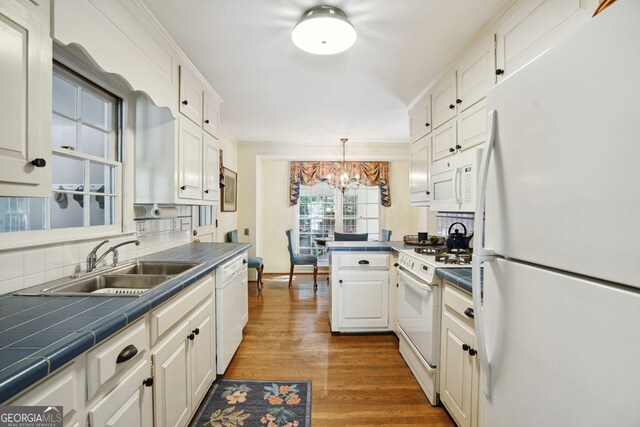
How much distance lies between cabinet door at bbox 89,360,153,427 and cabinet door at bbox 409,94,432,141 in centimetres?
273

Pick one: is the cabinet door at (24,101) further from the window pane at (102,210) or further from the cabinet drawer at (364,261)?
the cabinet drawer at (364,261)

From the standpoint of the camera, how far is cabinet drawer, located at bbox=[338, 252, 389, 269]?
9.27 feet

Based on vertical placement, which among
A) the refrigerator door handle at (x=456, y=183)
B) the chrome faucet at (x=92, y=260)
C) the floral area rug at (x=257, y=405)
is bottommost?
the floral area rug at (x=257, y=405)

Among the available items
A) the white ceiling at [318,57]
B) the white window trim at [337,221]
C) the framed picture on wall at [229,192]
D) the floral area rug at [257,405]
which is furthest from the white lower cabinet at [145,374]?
the white window trim at [337,221]

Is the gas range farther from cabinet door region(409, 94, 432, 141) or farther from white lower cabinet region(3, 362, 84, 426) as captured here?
white lower cabinet region(3, 362, 84, 426)

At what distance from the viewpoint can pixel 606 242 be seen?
22.5 inches

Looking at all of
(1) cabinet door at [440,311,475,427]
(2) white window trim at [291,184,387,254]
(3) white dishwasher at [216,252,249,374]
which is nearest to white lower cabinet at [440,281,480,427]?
(1) cabinet door at [440,311,475,427]

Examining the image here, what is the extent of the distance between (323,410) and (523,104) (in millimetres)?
1953

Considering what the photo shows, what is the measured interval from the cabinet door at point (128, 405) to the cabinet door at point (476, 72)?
91.3 inches

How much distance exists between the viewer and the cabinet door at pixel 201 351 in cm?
166

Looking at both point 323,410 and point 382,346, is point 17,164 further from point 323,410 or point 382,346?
point 382,346

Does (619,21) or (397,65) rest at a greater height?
(397,65)

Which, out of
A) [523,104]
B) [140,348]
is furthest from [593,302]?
[140,348]

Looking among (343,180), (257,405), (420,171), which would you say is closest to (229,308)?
(257,405)
